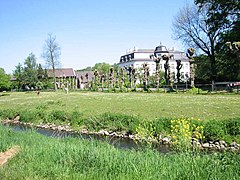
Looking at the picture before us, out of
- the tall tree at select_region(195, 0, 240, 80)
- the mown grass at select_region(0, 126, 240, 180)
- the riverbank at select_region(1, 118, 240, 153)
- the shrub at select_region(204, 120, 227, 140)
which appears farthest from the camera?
the tall tree at select_region(195, 0, 240, 80)

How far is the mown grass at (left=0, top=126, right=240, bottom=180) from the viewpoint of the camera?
20.0ft

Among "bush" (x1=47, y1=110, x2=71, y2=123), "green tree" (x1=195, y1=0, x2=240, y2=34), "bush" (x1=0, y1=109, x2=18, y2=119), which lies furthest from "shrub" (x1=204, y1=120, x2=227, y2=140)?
"green tree" (x1=195, y1=0, x2=240, y2=34)

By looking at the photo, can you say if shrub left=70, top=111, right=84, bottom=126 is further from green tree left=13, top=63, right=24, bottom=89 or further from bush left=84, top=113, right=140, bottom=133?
green tree left=13, top=63, right=24, bottom=89

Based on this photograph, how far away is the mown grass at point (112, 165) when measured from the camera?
6.11m

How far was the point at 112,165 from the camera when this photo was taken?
7.26m

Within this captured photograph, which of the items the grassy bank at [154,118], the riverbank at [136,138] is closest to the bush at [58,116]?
the grassy bank at [154,118]

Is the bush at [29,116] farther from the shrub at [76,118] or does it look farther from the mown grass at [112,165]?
the mown grass at [112,165]

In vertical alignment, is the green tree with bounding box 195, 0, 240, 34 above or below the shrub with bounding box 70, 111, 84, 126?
above

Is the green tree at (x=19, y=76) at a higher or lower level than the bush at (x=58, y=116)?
higher

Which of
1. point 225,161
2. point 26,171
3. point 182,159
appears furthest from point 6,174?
point 225,161

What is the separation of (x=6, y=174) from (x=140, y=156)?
11.3ft

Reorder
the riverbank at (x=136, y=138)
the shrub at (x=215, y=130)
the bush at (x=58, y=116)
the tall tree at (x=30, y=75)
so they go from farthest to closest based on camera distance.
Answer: the tall tree at (x=30, y=75), the bush at (x=58, y=116), the shrub at (x=215, y=130), the riverbank at (x=136, y=138)

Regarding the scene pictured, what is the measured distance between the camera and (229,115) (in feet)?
54.6

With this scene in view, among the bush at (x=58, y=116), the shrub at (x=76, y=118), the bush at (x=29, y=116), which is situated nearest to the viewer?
the shrub at (x=76, y=118)
